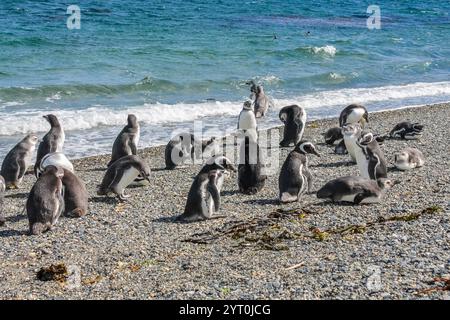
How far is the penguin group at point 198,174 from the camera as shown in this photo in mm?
10195

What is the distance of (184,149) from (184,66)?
1488 centimetres

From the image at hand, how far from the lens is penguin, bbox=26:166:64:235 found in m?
9.75

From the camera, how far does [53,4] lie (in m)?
43.6

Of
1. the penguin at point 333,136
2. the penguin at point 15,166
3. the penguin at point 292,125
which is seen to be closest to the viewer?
the penguin at point 15,166

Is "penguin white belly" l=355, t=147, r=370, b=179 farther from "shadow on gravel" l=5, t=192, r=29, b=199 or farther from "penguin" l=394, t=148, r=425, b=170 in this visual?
"shadow on gravel" l=5, t=192, r=29, b=199

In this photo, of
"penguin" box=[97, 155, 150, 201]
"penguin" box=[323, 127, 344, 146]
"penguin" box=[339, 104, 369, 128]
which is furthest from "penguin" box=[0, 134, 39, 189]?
"penguin" box=[339, 104, 369, 128]

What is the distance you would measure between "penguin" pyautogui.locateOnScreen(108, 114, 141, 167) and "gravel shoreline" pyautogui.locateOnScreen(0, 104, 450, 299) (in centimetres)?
123

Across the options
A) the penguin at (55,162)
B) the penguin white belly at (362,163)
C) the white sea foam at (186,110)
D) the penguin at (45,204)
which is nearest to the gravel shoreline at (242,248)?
the penguin at (45,204)

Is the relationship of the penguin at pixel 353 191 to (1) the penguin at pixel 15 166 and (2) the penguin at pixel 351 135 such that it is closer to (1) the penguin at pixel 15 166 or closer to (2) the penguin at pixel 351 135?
(2) the penguin at pixel 351 135

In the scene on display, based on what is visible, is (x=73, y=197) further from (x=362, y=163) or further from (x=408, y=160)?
(x=408, y=160)

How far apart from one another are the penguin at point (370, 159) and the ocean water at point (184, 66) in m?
Result: 5.83
